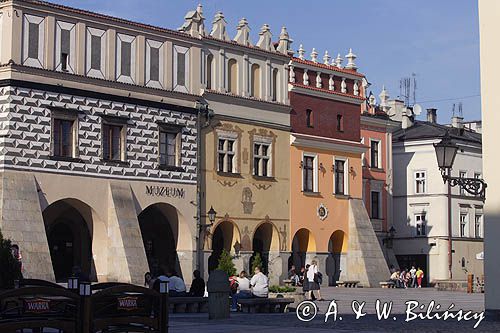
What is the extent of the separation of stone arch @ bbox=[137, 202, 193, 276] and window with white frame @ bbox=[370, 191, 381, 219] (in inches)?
664

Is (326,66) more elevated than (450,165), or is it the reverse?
(326,66)

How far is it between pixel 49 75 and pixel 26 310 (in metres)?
26.6

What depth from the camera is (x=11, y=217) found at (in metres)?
36.3

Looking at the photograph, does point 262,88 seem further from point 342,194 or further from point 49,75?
point 49,75

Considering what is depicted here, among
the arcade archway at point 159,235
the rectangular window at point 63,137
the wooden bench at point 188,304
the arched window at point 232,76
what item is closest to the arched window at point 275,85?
the arched window at point 232,76

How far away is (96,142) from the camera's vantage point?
4016cm

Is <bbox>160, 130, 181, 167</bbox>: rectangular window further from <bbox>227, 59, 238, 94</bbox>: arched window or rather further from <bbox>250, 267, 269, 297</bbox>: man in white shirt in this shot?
<bbox>250, 267, 269, 297</bbox>: man in white shirt

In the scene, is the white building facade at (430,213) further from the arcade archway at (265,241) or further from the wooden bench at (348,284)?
the arcade archway at (265,241)

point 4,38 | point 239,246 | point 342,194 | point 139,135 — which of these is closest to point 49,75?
point 4,38

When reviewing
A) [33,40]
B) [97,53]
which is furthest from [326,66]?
[33,40]

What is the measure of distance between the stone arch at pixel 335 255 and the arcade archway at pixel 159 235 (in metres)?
9.79

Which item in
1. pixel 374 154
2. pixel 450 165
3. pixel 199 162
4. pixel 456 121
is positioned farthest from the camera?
pixel 456 121

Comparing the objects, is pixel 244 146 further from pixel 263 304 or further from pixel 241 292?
pixel 263 304

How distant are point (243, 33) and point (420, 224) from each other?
1953 centimetres
